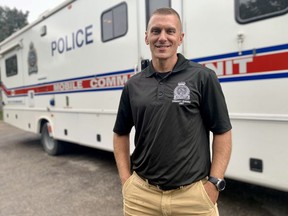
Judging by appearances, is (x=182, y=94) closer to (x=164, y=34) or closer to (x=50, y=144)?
(x=164, y=34)

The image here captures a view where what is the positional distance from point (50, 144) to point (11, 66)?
9.44 ft

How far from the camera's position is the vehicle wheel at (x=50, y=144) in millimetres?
6822

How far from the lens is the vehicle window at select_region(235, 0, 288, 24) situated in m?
2.78

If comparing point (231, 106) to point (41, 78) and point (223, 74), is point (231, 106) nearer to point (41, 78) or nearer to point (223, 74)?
point (223, 74)

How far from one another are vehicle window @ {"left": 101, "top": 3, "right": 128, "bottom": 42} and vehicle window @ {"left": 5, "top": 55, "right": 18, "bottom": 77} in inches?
169

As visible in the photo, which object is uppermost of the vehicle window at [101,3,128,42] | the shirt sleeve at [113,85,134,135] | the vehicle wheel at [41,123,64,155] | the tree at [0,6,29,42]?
the tree at [0,6,29,42]

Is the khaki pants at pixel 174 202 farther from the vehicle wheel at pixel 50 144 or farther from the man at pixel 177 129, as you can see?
the vehicle wheel at pixel 50 144

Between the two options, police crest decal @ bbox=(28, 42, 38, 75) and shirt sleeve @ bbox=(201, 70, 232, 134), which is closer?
shirt sleeve @ bbox=(201, 70, 232, 134)

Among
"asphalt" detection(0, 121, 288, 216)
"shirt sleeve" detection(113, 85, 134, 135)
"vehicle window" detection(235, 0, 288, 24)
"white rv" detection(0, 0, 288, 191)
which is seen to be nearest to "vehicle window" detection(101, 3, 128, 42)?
"white rv" detection(0, 0, 288, 191)

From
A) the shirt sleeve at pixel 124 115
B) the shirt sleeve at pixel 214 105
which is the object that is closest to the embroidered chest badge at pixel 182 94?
the shirt sleeve at pixel 214 105

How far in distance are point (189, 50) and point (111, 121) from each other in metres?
1.85

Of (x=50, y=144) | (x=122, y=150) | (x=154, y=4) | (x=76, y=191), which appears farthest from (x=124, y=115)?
(x=50, y=144)

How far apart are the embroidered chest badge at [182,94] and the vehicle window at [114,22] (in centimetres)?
290

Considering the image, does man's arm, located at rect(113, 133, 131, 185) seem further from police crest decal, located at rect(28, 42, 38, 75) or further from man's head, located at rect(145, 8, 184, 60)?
police crest decal, located at rect(28, 42, 38, 75)
